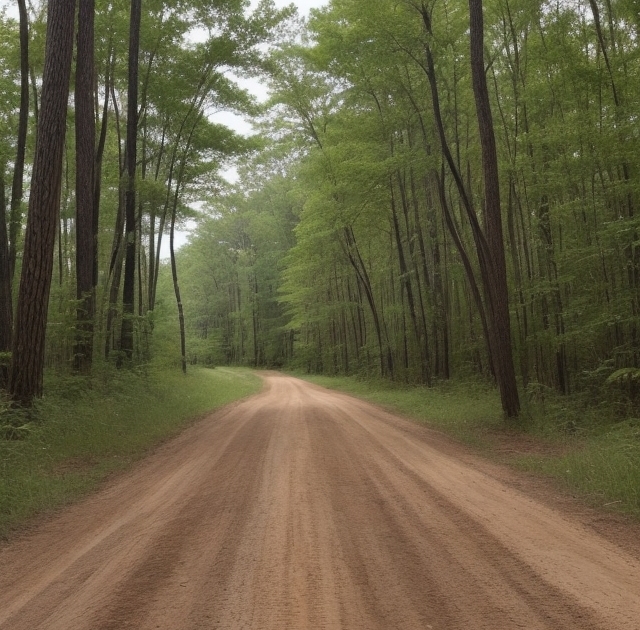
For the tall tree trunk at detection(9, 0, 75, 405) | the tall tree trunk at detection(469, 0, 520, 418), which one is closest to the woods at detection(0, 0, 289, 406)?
the tall tree trunk at detection(9, 0, 75, 405)

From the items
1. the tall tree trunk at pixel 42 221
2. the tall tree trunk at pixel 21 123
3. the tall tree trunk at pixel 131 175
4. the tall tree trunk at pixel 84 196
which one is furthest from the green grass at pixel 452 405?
the tall tree trunk at pixel 21 123

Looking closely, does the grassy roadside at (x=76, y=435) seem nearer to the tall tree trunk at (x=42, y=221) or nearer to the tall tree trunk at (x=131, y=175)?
the tall tree trunk at (x=42, y=221)

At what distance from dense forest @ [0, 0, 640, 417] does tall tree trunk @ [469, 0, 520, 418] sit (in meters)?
0.04

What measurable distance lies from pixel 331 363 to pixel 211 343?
10.3m

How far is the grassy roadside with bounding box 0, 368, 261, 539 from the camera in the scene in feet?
18.7

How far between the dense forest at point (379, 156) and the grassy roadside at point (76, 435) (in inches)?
34.4

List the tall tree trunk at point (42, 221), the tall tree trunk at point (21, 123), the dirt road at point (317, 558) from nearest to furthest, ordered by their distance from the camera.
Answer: the dirt road at point (317, 558) < the tall tree trunk at point (42, 221) < the tall tree trunk at point (21, 123)

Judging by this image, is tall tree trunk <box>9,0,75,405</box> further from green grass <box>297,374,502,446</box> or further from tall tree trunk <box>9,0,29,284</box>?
green grass <box>297,374,502,446</box>

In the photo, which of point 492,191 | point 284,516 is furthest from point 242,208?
point 284,516

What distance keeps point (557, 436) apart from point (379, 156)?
11.1 metres

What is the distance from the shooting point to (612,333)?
13312mm

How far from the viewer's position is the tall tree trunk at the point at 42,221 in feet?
27.3

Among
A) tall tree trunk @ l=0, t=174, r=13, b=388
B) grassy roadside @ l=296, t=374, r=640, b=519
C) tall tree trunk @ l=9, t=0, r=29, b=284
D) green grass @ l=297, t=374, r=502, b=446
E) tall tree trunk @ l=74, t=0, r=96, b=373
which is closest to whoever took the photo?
grassy roadside @ l=296, t=374, r=640, b=519

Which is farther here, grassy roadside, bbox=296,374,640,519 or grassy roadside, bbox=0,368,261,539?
grassy roadside, bbox=0,368,261,539
